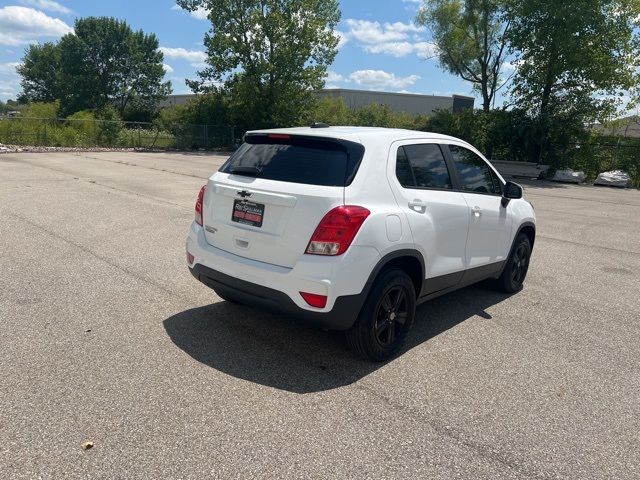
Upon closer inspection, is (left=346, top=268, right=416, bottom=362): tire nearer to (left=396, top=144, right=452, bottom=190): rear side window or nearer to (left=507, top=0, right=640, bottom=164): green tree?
(left=396, top=144, right=452, bottom=190): rear side window

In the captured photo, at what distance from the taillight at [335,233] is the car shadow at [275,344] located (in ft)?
2.13

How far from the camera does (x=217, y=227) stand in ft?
13.3

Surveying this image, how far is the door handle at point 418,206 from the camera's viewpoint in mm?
3996

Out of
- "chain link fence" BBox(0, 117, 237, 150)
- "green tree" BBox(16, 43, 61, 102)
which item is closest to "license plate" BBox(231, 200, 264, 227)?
"chain link fence" BBox(0, 117, 237, 150)

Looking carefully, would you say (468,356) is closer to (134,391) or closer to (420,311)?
(420,311)

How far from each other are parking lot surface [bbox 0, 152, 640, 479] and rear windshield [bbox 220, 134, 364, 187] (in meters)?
1.37

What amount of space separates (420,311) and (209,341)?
85.3 inches

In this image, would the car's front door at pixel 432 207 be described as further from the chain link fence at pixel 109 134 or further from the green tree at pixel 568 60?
the chain link fence at pixel 109 134

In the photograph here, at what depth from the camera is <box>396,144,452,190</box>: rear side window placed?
410 cm

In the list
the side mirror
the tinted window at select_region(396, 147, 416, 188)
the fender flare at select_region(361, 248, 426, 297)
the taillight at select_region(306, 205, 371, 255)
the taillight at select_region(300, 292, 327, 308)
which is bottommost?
the taillight at select_region(300, 292, 327, 308)

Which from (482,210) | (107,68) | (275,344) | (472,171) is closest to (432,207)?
(482,210)

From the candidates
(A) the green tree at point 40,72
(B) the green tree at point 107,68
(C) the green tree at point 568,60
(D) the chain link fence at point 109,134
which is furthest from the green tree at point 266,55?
(A) the green tree at point 40,72

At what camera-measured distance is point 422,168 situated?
4355 mm

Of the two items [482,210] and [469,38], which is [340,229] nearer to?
[482,210]
